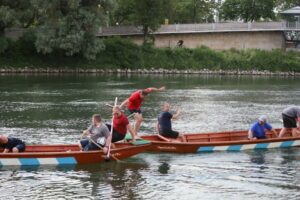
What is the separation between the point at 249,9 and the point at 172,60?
2063 cm

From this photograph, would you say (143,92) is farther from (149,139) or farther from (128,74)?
(128,74)

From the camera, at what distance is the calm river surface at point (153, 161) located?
17.4 m

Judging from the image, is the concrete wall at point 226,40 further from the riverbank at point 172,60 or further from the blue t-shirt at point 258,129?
the blue t-shirt at point 258,129

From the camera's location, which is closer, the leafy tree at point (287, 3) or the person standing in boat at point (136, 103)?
the person standing in boat at point (136, 103)

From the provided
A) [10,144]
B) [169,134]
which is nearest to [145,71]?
[169,134]

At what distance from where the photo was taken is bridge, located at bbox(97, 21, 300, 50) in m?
78.2

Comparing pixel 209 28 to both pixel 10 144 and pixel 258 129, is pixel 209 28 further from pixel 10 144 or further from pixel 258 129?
pixel 10 144

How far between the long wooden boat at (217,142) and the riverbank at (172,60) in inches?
1838

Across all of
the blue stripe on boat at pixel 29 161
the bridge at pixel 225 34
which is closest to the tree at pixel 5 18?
the bridge at pixel 225 34

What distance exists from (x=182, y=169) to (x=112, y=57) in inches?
2127

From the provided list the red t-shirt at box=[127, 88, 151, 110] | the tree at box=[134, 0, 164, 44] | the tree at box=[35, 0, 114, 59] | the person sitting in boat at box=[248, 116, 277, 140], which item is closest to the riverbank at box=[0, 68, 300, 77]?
the tree at box=[35, 0, 114, 59]

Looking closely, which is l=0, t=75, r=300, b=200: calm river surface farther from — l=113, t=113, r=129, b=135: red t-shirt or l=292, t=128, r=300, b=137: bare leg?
l=113, t=113, r=129, b=135: red t-shirt

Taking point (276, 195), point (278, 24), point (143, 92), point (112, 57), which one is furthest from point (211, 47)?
point (276, 195)

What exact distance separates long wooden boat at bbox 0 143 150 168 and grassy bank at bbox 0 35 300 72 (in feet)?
164
